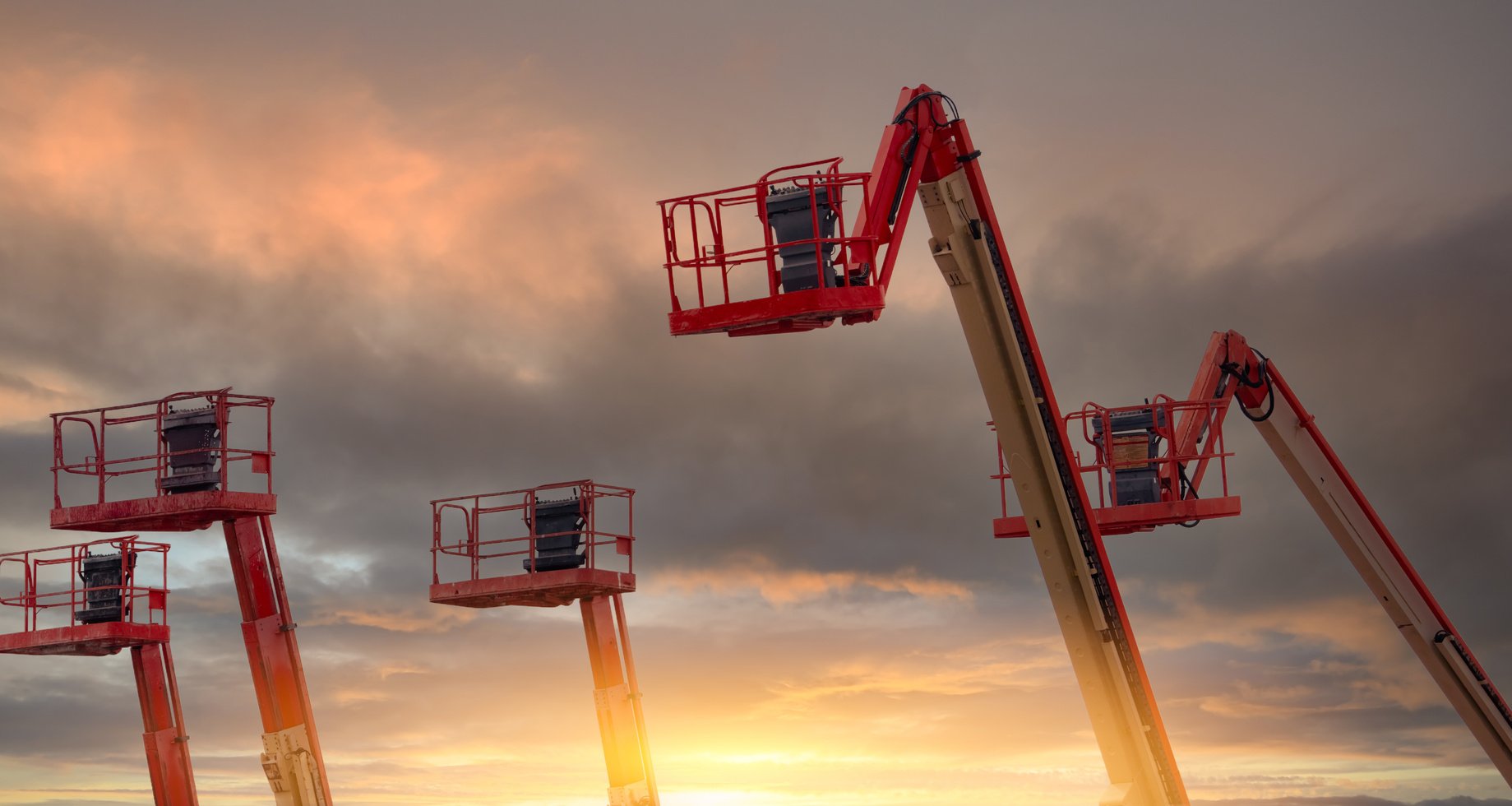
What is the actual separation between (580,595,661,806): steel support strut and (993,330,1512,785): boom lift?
7.23 metres

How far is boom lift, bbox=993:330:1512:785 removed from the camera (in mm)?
21594

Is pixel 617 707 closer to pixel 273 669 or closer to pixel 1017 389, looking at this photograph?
pixel 273 669

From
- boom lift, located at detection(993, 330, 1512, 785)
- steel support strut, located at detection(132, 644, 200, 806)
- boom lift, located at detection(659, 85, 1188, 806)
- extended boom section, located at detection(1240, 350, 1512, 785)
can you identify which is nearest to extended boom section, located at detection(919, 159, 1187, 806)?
boom lift, located at detection(659, 85, 1188, 806)

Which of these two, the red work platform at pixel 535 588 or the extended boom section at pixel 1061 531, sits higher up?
the red work platform at pixel 535 588

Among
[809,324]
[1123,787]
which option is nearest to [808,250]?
[809,324]

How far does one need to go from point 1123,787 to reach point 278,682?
1275cm

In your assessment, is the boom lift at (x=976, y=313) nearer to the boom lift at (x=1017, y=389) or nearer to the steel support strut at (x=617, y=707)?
the boom lift at (x=1017, y=389)

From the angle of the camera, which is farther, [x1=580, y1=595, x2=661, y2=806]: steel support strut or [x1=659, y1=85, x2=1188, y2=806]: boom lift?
[x1=580, y1=595, x2=661, y2=806]: steel support strut

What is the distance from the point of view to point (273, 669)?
2202 cm

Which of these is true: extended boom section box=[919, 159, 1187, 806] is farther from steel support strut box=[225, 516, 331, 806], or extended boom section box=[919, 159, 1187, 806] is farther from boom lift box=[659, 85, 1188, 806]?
steel support strut box=[225, 516, 331, 806]

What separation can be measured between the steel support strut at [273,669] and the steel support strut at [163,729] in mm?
5800

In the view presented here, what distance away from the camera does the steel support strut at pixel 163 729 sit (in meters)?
26.7

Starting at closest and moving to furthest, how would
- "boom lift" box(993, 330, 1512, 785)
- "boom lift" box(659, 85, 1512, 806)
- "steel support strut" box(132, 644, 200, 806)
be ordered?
"boom lift" box(659, 85, 1512, 806)
"boom lift" box(993, 330, 1512, 785)
"steel support strut" box(132, 644, 200, 806)

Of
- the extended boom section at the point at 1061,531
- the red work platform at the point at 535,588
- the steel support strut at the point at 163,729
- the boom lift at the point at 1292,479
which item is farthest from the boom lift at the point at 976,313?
the steel support strut at the point at 163,729
